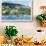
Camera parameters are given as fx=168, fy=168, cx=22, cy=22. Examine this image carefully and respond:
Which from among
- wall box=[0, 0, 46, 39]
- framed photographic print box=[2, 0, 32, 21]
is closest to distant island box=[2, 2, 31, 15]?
framed photographic print box=[2, 0, 32, 21]

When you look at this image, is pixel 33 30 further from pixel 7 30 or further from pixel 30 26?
pixel 7 30

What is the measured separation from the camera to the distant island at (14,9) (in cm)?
269

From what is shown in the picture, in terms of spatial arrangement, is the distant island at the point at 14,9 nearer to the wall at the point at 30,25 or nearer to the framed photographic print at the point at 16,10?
the framed photographic print at the point at 16,10

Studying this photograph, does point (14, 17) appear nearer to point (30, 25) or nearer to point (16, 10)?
point (16, 10)

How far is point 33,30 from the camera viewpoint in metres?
2.76

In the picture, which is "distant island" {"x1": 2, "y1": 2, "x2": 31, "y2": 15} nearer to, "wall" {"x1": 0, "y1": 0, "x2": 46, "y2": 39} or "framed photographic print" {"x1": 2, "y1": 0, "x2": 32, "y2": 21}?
"framed photographic print" {"x1": 2, "y1": 0, "x2": 32, "y2": 21}

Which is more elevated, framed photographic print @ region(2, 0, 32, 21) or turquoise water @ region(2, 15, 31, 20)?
framed photographic print @ region(2, 0, 32, 21)

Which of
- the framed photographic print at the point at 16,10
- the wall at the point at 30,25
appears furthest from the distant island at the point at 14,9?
the wall at the point at 30,25

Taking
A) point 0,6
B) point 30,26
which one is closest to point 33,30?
point 30,26

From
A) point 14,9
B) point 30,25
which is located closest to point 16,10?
point 14,9

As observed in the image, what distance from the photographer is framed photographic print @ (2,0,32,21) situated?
106 inches

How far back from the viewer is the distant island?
106 inches

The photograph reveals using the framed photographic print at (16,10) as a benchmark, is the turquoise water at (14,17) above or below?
below

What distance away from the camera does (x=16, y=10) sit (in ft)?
8.93
